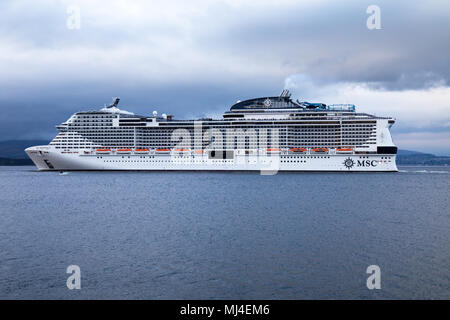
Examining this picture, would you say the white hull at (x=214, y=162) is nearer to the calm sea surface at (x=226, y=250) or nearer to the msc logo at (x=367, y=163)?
the msc logo at (x=367, y=163)

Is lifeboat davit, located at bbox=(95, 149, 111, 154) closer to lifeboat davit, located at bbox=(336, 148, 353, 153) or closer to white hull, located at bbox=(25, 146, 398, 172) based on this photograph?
white hull, located at bbox=(25, 146, 398, 172)

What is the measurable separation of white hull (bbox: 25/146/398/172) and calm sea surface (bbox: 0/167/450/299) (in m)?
37.6

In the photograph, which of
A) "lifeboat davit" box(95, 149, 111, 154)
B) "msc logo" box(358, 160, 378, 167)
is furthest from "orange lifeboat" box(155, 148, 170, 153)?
"msc logo" box(358, 160, 378, 167)

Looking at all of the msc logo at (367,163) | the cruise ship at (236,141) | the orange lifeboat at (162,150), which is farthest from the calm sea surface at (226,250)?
the orange lifeboat at (162,150)

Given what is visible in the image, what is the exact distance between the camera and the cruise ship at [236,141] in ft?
241

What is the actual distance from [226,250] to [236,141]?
59.7m

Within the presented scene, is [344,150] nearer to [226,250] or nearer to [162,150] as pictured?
[162,150]

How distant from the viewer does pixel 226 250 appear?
62.5 ft

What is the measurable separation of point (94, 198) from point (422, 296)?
32.7 m

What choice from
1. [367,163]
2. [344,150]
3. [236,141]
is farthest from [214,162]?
[367,163]

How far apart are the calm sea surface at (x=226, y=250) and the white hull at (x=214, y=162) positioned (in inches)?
1480

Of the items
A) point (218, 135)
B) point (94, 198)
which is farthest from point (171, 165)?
point (94, 198)

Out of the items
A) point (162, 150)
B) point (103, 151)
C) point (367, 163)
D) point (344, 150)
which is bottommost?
point (367, 163)

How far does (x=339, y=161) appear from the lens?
72.2 meters
